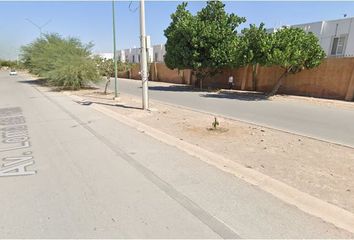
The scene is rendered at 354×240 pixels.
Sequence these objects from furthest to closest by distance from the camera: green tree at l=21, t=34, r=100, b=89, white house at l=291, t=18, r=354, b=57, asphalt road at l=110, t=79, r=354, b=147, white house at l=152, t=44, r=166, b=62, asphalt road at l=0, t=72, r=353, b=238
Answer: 1. white house at l=152, t=44, r=166, b=62
2. white house at l=291, t=18, r=354, b=57
3. green tree at l=21, t=34, r=100, b=89
4. asphalt road at l=110, t=79, r=354, b=147
5. asphalt road at l=0, t=72, r=353, b=238

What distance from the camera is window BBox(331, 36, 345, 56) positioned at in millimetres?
26297

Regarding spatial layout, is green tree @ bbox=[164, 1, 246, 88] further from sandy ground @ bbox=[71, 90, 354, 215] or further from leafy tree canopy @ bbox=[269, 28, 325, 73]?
sandy ground @ bbox=[71, 90, 354, 215]

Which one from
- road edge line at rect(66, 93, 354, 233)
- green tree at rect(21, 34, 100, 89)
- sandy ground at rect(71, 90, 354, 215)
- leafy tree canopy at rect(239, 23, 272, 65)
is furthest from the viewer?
green tree at rect(21, 34, 100, 89)

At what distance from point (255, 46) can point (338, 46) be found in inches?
566

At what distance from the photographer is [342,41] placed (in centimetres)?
2628

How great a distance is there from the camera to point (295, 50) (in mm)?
15633

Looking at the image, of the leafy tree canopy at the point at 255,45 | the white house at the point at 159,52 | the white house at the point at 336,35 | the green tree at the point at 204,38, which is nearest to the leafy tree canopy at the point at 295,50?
the leafy tree canopy at the point at 255,45

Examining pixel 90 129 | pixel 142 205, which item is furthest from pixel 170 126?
pixel 142 205

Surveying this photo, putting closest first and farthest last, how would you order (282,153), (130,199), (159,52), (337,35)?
1. (130,199)
2. (282,153)
3. (337,35)
4. (159,52)

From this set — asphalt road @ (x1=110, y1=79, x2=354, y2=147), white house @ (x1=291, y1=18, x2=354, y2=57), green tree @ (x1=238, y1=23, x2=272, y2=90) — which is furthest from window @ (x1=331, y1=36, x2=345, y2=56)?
asphalt road @ (x1=110, y1=79, x2=354, y2=147)

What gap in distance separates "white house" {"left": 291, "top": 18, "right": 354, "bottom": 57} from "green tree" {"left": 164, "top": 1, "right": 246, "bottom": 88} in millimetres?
9782

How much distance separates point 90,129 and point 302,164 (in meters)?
5.77

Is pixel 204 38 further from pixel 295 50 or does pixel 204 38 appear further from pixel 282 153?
pixel 282 153

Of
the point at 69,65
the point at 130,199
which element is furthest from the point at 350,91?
the point at 69,65
